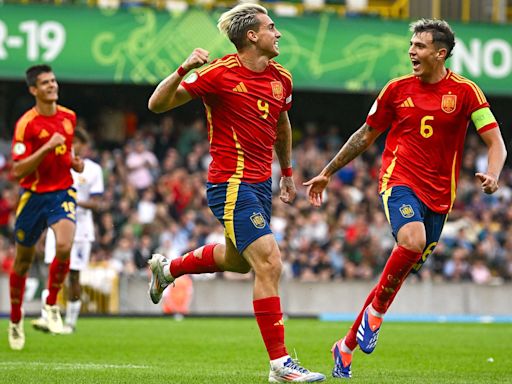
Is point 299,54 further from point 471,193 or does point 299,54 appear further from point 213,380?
point 213,380

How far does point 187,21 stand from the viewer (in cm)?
2442

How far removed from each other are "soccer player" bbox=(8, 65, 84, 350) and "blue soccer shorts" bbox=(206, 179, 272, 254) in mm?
3608

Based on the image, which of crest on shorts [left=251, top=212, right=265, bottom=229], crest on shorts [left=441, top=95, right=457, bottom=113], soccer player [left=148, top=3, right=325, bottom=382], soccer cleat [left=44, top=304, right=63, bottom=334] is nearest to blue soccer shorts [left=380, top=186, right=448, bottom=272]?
crest on shorts [left=441, top=95, right=457, bottom=113]

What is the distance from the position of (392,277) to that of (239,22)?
2272mm

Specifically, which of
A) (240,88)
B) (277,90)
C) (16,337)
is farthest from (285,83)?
(16,337)

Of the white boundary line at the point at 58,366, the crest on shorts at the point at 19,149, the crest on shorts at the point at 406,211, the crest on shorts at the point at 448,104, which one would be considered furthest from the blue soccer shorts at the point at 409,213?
the crest on shorts at the point at 19,149

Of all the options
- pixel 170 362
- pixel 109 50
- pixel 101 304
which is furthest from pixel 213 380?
pixel 109 50

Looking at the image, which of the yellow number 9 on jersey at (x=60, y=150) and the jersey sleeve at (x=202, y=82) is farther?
the yellow number 9 on jersey at (x=60, y=150)

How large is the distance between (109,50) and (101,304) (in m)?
6.12

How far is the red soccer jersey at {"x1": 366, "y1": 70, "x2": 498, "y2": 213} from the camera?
9.35 m

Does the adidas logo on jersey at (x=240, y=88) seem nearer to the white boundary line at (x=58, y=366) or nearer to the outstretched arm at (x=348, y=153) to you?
the outstretched arm at (x=348, y=153)

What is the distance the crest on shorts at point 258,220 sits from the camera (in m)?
8.46

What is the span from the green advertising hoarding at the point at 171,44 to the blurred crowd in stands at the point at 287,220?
175cm

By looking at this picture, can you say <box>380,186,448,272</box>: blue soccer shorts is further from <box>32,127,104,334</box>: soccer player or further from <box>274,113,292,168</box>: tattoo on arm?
<box>32,127,104,334</box>: soccer player
